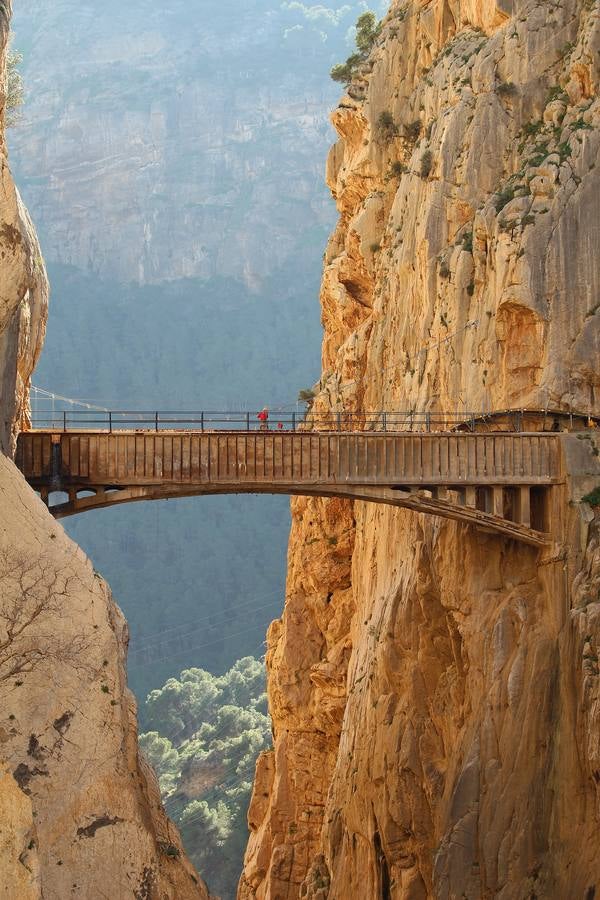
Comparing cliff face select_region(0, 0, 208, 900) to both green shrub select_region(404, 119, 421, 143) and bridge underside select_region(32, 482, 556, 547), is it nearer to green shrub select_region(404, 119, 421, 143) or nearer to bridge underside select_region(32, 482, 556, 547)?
bridge underside select_region(32, 482, 556, 547)

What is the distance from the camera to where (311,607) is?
2266 inches

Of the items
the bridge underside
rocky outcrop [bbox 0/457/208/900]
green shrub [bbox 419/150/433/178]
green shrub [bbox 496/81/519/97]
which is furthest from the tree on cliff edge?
rocky outcrop [bbox 0/457/208/900]

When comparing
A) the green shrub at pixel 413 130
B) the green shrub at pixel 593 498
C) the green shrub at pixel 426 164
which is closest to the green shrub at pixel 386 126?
the green shrub at pixel 413 130

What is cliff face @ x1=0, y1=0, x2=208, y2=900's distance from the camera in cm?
2078

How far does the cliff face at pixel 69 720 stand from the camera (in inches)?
818

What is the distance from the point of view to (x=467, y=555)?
38.5 m

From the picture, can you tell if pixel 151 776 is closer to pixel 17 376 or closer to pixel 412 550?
pixel 17 376

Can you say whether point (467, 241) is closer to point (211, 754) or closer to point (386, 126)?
point (386, 126)

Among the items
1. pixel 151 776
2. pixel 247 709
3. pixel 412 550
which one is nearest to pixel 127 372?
pixel 247 709

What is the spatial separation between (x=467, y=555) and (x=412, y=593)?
372 centimetres

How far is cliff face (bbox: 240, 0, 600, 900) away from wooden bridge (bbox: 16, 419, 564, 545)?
2.12 m

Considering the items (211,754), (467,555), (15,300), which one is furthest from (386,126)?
(211,754)

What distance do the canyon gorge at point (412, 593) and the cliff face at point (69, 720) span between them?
5 centimetres

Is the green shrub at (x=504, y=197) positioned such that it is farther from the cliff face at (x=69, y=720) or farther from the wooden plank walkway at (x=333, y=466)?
the cliff face at (x=69, y=720)
